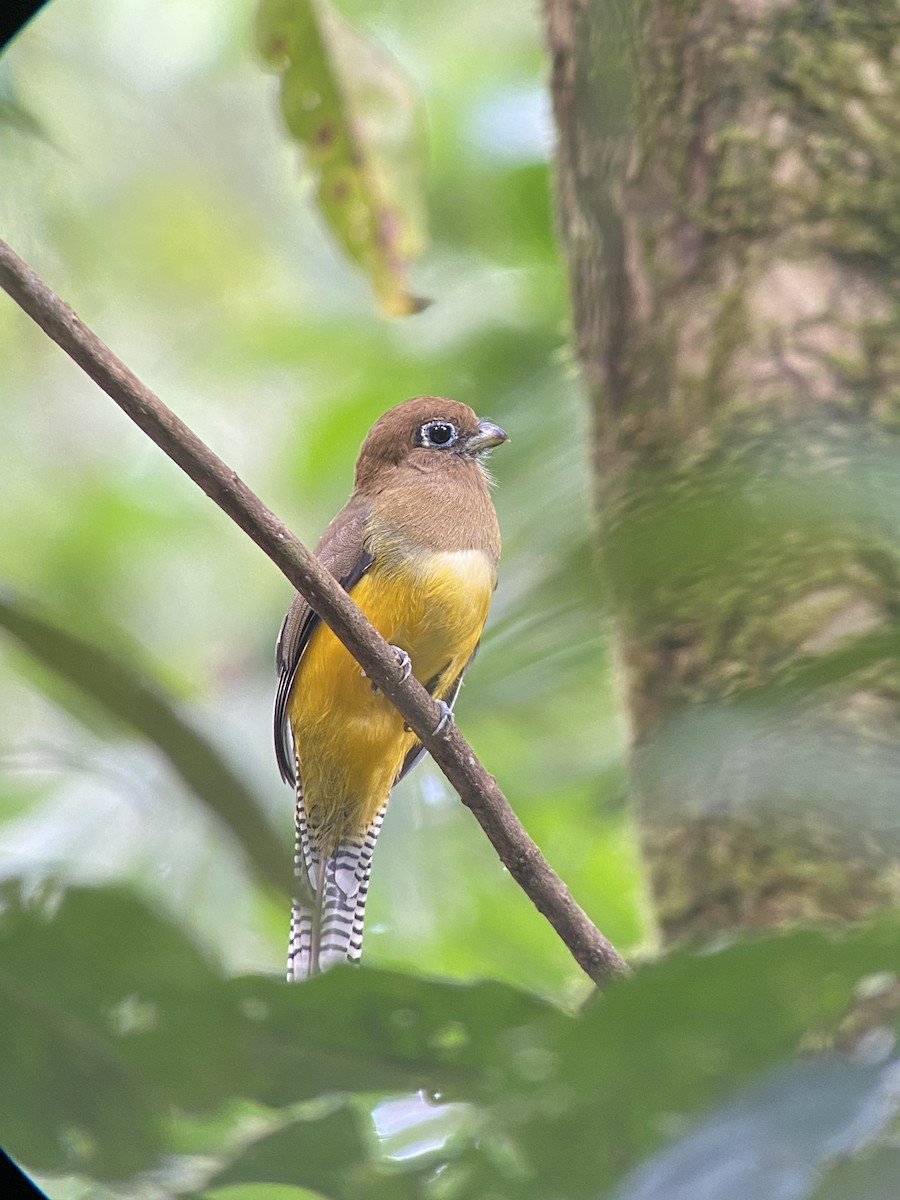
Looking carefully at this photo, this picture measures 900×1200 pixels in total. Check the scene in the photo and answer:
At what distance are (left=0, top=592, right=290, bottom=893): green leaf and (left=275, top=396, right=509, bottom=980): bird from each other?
1.79 m

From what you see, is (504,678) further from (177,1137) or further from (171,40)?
(171,40)

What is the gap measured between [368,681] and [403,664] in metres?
0.65

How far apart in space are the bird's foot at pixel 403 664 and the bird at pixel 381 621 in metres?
0.01

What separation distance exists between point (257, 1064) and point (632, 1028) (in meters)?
0.18

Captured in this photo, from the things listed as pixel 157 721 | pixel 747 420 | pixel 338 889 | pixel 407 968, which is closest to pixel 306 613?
pixel 338 889

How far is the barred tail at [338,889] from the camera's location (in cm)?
207

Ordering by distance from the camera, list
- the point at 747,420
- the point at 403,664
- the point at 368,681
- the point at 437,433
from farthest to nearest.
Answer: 1. the point at 437,433
2. the point at 368,681
3. the point at 403,664
4. the point at 747,420

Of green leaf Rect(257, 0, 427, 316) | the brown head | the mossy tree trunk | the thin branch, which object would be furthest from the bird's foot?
green leaf Rect(257, 0, 427, 316)

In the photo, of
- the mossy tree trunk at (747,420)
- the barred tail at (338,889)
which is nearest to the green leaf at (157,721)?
the mossy tree trunk at (747,420)

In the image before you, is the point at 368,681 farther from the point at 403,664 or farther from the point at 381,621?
the point at 403,664

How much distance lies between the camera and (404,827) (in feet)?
10.0

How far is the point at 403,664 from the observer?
226cm

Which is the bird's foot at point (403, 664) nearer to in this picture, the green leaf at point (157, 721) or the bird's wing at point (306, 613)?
the bird's wing at point (306, 613)

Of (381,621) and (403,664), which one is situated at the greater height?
(403,664)
